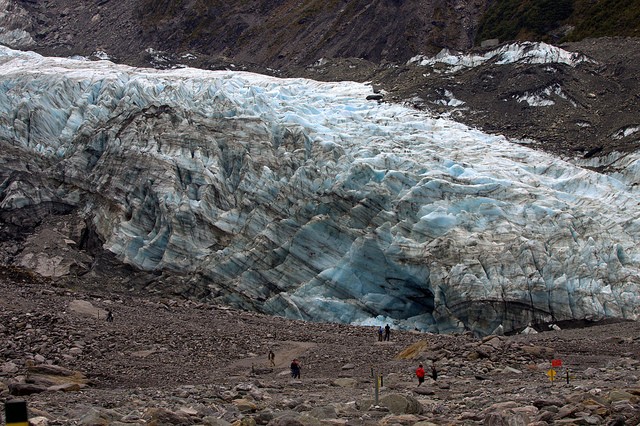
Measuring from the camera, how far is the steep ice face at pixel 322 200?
80.2 feet

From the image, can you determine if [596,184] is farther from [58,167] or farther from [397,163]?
[58,167]

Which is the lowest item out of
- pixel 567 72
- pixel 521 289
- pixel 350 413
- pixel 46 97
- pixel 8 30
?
pixel 350 413

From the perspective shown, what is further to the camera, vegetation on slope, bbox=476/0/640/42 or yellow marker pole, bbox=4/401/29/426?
vegetation on slope, bbox=476/0/640/42

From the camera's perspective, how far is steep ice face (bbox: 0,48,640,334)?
80.2 ft

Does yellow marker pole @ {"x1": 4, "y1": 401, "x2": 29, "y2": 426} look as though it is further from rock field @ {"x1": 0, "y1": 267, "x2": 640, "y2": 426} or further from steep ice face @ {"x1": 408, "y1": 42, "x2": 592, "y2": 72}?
steep ice face @ {"x1": 408, "y1": 42, "x2": 592, "y2": 72}

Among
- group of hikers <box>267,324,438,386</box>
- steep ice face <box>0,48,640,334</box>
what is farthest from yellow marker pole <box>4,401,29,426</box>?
steep ice face <box>0,48,640,334</box>

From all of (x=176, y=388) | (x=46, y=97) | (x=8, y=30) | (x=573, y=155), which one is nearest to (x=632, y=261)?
(x=573, y=155)

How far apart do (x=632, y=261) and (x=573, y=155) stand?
7658mm

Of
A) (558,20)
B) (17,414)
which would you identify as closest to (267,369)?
(17,414)

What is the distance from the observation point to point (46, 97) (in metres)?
34.9

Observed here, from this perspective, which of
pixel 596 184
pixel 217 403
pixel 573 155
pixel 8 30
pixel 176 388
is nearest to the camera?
pixel 217 403

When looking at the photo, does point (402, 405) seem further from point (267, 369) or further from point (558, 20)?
point (558, 20)

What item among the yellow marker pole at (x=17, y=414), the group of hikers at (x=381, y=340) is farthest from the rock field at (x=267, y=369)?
the yellow marker pole at (x=17, y=414)

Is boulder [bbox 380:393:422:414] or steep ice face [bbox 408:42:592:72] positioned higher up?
steep ice face [bbox 408:42:592:72]
